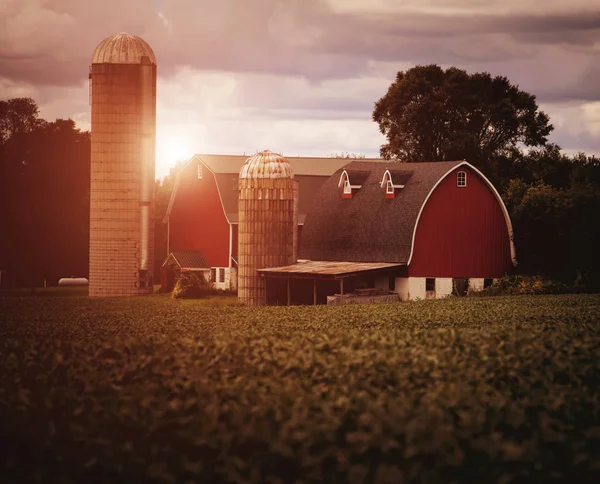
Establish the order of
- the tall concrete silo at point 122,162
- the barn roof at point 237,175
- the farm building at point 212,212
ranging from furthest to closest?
the barn roof at point 237,175 → the farm building at point 212,212 → the tall concrete silo at point 122,162

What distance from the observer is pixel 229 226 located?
64375 millimetres

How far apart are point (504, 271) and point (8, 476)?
4405cm

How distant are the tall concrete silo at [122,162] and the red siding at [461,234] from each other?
62.2ft

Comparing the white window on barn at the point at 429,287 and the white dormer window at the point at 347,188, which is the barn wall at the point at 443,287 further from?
the white dormer window at the point at 347,188

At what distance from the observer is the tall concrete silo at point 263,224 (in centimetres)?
5175

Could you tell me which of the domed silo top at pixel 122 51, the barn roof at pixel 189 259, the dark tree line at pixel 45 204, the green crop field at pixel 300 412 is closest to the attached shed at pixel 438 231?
the barn roof at pixel 189 259

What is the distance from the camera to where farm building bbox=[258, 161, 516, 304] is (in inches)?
2040

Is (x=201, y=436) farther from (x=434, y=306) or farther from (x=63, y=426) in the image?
(x=434, y=306)

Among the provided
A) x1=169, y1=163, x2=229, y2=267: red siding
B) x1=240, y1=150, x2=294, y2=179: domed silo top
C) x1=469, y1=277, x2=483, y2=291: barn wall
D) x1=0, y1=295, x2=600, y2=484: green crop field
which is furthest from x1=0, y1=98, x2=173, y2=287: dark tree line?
x1=0, y1=295, x2=600, y2=484: green crop field

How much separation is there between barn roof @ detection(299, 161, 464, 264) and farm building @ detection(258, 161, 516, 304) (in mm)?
69

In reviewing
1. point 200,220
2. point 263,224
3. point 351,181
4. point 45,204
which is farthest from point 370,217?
point 45,204

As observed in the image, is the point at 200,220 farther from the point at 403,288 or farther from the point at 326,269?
the point at 403,288

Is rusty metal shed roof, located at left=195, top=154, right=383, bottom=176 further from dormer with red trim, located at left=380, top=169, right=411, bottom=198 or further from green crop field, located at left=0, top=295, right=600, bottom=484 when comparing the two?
green crop field, located at left=0, top=295, right=600, bottom=484

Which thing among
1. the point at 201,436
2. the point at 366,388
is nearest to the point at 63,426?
the point at 201,436
